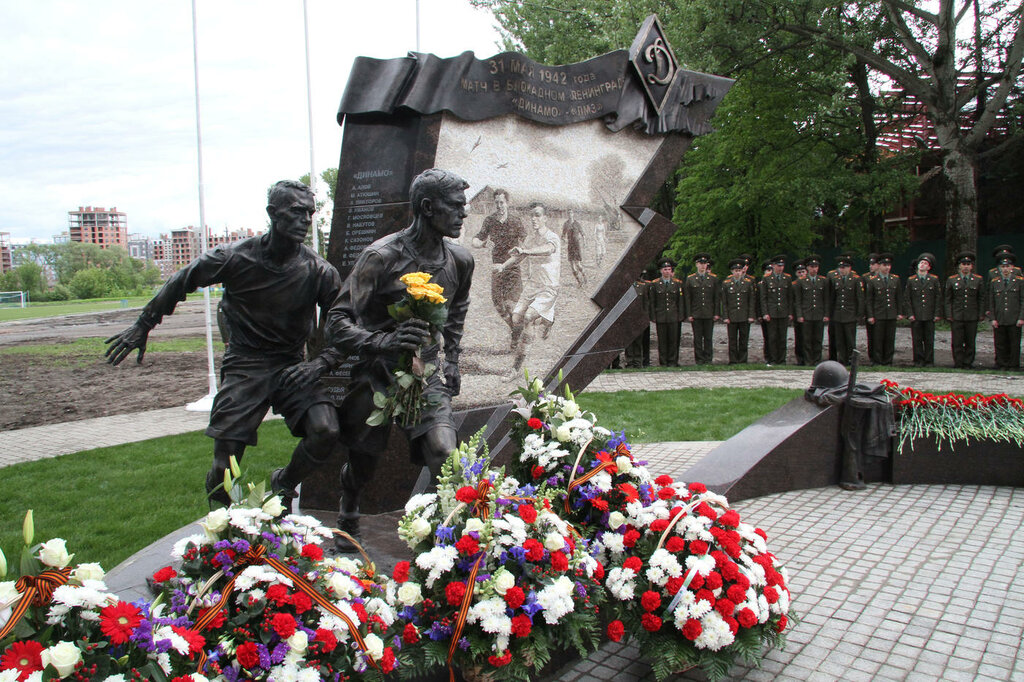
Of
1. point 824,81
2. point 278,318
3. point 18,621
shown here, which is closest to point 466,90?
point 278,318

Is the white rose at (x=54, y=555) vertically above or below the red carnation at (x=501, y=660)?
above

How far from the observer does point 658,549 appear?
361cm

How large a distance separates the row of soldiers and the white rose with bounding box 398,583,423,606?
13089 mm

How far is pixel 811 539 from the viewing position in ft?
18.6

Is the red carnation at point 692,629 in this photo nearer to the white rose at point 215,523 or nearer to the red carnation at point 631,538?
the red carnation at point 631,538

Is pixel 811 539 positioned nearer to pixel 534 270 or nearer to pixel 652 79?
pixel 534 270

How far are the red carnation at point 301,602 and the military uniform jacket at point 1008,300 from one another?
49.1ft

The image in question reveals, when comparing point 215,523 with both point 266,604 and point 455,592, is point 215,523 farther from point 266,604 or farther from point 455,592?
point 455,592

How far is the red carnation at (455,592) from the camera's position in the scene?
3047 mm

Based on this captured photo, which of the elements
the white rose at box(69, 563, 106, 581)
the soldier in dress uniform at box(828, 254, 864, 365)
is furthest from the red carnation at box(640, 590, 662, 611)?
the soldier in dress uniform at box(828, 254, 864, 365)

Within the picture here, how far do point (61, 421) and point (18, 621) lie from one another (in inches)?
445

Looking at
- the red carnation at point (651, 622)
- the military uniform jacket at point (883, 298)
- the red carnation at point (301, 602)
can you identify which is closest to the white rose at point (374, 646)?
the red carnation at point (301, 602)

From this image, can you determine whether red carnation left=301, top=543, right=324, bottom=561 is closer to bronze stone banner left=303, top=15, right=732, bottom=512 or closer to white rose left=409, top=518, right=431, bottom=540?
white rose left=409, top=518, right=431, bottom=540

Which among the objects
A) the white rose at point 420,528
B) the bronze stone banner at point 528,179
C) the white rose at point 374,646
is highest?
the bronze stone banner at point 528,179
